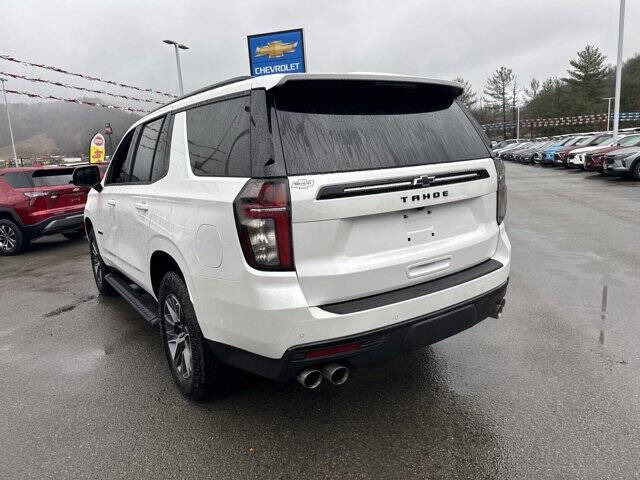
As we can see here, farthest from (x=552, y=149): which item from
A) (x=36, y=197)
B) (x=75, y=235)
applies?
(x=36, y=197)

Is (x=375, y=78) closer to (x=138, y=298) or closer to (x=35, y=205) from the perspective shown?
(x=138, y=298)

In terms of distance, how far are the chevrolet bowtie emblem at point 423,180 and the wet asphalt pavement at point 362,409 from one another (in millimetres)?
1350

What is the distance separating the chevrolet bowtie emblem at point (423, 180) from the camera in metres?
2.44

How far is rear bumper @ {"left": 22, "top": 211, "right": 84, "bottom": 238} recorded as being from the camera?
344 inches

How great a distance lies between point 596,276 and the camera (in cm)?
537

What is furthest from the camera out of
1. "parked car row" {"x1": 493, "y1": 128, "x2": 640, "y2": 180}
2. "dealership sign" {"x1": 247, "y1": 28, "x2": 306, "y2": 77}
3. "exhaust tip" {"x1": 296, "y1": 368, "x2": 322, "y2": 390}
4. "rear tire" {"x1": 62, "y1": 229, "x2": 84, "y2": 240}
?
"parked car row" {"x1": 493, "y1": 128, "x2": 640, "y2": 180}

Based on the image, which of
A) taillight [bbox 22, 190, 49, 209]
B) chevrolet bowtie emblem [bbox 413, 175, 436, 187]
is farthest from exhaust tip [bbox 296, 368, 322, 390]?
taillight [bbox 22, 190, 49, 209]

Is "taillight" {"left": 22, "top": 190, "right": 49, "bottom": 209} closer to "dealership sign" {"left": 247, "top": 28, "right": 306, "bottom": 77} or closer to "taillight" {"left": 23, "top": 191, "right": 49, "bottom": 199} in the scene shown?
"taillight" {"left": 23, "top": 191, "right": 49, "bottom": 199}

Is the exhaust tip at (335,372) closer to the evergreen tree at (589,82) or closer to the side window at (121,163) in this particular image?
the side window at (121,163)

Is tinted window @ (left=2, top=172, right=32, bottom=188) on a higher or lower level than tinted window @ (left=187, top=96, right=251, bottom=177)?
lower

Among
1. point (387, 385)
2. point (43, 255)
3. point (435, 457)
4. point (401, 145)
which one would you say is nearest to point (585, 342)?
point (387, 385)

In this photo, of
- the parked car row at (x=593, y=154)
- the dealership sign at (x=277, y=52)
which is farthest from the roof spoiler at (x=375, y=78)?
the dealership sign at (x=277, y=52)

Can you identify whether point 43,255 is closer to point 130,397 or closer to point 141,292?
point 141,292

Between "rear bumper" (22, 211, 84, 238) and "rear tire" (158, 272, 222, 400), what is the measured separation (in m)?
6.69
